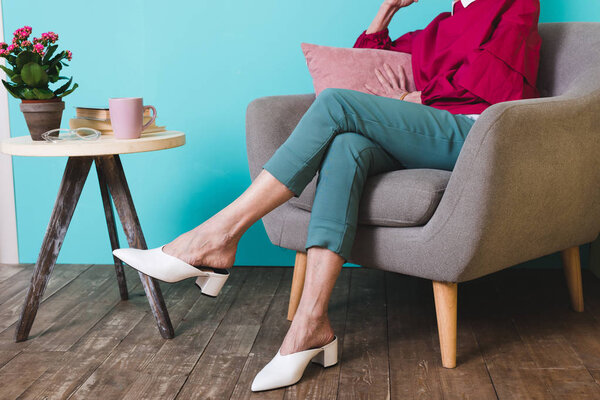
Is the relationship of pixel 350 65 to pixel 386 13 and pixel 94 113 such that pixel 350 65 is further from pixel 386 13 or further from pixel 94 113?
pixel 94 113

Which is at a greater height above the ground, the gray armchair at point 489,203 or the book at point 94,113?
the book at point 94,113

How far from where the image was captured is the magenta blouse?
5.46 feet

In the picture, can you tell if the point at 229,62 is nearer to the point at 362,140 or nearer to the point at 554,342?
the point at 362,140

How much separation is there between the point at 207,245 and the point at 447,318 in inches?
22.7

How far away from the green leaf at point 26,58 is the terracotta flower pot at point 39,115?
0.09m

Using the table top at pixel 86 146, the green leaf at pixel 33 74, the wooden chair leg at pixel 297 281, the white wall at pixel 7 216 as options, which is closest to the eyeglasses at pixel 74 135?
the table top at pixel 86 146

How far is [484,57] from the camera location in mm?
1669

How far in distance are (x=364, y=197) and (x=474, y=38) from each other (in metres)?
0.61

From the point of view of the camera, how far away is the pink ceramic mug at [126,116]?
1.62 meters

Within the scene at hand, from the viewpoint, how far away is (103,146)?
1.52m

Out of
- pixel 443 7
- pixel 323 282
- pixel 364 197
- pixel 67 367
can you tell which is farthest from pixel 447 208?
pixel 443 7

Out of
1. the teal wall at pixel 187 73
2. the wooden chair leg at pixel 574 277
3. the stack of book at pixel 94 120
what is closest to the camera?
the stack of book at pixel 94 120

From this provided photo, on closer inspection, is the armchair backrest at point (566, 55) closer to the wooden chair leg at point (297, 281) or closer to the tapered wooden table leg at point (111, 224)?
the wooden chair leg at point (297, 281)

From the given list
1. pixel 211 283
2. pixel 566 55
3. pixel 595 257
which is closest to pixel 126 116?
pixel 211 283
